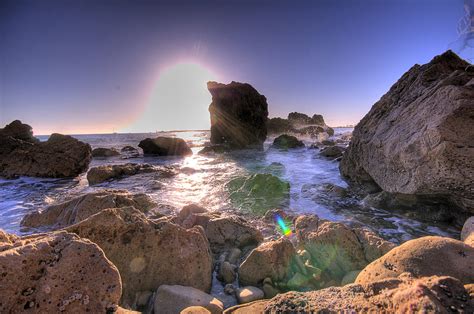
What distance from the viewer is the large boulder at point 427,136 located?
14.8 ft

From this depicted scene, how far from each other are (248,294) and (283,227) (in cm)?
273

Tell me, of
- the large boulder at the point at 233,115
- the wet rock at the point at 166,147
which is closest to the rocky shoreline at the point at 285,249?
the wet rock at the point at 166,147

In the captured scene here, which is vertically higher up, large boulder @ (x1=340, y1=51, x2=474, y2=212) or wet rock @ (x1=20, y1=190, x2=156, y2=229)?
large boulder @ (x1=340, y1=51, x2=474, y2=212)

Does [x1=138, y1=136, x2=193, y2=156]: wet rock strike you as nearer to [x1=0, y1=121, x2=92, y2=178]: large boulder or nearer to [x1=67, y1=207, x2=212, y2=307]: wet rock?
[x1=0, y1=121, x2=92, y2=178]: large boulder

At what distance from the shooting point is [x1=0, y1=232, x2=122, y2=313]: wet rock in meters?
1.70

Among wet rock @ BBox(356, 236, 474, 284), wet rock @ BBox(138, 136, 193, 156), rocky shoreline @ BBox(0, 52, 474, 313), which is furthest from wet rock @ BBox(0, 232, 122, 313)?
wet rock @ BBox(138, 136, 193, 156)

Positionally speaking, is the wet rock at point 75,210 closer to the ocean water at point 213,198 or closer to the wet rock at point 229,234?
the ocean water at point 213,198

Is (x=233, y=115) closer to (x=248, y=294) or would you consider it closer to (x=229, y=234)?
(x=229, y=234)

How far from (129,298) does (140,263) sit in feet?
1.18

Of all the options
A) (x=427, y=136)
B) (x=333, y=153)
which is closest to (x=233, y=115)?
(x=333, y=153)

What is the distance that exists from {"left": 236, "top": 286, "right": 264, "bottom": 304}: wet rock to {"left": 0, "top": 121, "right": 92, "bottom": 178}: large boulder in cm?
1273

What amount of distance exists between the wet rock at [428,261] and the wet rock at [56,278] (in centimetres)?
220

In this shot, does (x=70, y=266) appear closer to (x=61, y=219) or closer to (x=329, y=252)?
(x=329, y=252)

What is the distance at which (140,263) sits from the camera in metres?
2.94
